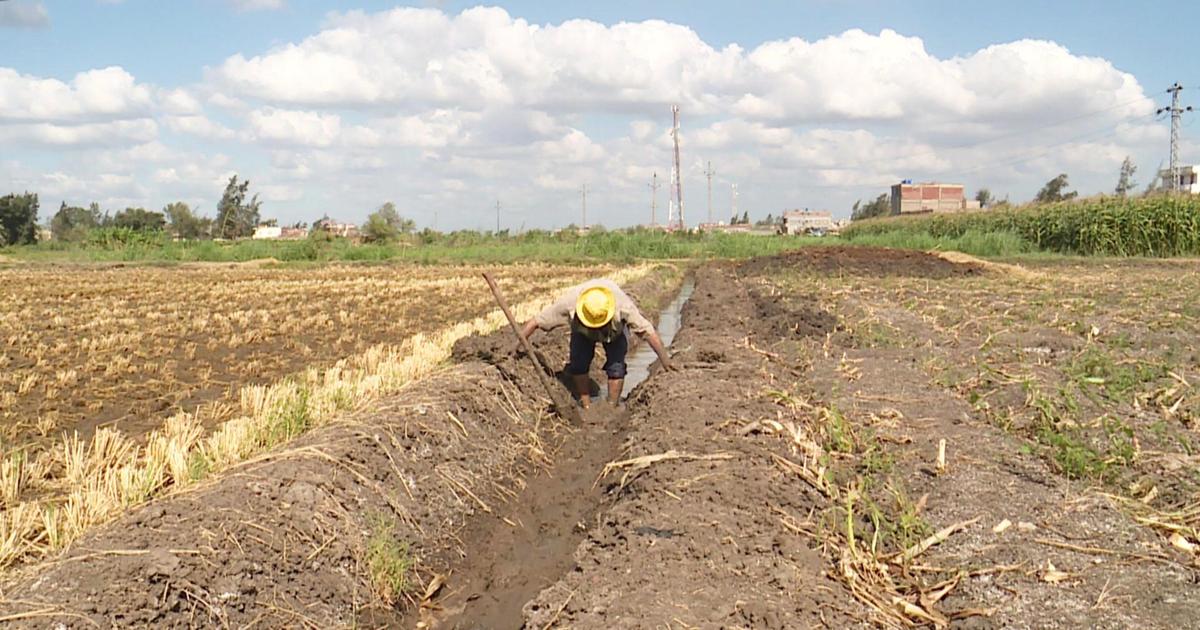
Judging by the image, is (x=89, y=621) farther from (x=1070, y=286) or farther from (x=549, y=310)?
(x=1070, y=286)

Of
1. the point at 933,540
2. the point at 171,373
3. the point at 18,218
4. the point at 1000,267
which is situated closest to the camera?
the point at 933,540

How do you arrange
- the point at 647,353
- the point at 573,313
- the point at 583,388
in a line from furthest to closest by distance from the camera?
1. the point at 647,353
2. the point at 583,388
3. the point at 573,313

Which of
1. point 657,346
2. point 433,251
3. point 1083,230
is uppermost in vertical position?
point 1083,230

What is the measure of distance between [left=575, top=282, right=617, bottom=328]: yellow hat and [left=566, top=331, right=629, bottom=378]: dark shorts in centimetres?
76

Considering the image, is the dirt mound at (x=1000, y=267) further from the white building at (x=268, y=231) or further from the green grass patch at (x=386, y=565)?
the white building at (x=268, y=231)

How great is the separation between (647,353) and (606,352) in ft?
15.2

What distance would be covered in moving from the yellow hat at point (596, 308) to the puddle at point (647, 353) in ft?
5.03

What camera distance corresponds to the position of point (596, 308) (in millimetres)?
8195

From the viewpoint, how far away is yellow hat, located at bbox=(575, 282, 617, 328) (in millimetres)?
8203

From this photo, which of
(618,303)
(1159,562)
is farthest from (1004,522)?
(618,303)

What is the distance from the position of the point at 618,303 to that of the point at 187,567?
518 cm

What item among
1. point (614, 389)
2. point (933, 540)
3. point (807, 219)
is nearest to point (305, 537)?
point (933, 540)

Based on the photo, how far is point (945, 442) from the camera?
19.9ft

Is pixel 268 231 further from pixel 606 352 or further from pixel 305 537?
pixel 305 537
